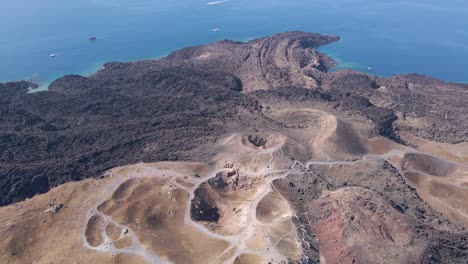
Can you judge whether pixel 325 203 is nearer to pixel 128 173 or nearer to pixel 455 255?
pixel 455 255

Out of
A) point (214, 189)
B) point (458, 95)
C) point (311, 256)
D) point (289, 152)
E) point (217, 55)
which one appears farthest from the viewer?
point (217, 55)

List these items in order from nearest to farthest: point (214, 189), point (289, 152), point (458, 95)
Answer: point (214, 189), point (289, 152), point (458, 95)

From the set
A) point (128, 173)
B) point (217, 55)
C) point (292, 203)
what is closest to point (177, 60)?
point (217, 55)

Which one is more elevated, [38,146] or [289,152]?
[289,152]

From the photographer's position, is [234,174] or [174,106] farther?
[174,106]

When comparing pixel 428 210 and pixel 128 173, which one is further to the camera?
pixel 128 173

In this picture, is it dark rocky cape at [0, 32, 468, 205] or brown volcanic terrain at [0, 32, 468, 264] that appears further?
dark rocky cape at [0, 32, 468, 205]

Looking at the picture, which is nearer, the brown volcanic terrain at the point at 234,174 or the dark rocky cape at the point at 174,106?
the brown volcanic terrain at the point at 234,174

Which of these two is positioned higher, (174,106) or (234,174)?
(234,174)
